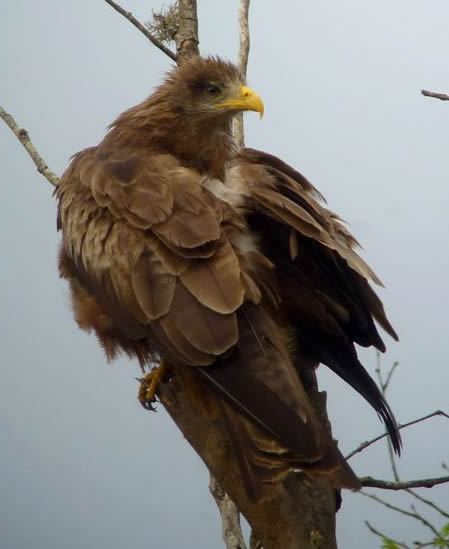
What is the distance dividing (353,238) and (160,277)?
0.97 meters

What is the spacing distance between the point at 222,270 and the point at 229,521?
1102mm

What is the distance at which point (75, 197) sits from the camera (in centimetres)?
399

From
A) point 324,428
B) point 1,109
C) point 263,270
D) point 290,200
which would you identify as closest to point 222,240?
point 263,270

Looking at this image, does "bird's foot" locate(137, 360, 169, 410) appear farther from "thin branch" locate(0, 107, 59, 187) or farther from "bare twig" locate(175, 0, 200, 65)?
"bare twig" locate(175, 0, 200, 65)

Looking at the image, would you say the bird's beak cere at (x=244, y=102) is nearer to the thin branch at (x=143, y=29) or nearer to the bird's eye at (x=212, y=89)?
the bird's eye at (x=212, y=89)

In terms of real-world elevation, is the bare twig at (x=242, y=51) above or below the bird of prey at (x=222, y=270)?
above

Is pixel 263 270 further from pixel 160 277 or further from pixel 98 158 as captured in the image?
pixel 98 158

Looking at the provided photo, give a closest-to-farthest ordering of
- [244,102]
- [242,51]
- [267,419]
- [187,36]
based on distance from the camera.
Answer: [267,419] < [244,102] < [242,51] < [187,36]

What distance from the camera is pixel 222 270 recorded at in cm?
326

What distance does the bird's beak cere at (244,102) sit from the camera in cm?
431

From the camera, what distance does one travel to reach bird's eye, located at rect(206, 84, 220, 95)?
4414 millimetres

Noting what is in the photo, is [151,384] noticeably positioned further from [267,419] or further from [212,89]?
[212,89]

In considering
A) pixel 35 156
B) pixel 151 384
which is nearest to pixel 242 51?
pixel 35 156

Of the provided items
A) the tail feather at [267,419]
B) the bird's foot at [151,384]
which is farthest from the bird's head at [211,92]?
the tail feather at [267,419]
